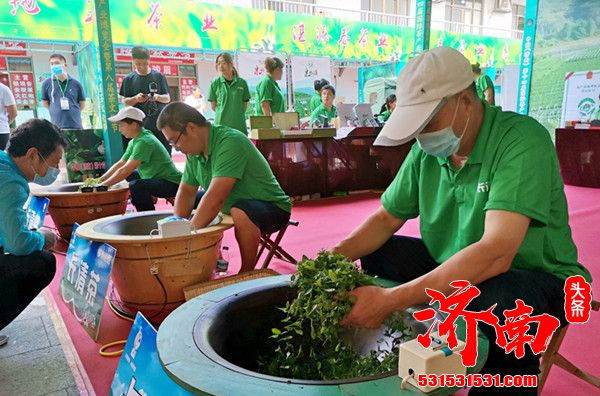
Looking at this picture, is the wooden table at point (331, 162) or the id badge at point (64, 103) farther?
the id badge at point (64, 103)

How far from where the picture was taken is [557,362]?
1823 mm

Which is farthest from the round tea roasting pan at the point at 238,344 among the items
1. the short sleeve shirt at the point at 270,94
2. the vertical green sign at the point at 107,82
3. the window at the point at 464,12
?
the window at the point at 464,12

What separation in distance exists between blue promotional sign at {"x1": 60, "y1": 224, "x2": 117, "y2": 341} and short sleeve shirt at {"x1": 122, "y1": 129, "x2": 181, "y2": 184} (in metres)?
1.50

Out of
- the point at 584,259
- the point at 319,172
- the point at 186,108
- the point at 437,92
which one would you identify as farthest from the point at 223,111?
the point at 437,92

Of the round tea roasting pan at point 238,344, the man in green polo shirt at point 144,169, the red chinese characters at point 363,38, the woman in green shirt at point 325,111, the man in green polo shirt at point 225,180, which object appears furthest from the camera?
the red chinese characters at point 363,38

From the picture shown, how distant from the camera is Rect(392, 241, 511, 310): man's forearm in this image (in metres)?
1.30

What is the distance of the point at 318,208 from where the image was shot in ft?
19.5

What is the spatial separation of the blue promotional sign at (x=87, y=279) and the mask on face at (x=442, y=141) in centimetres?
170

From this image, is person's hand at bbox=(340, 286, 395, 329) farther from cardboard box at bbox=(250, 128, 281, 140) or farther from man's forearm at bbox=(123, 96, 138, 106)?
man's forearm at bbox=(123, 96, 138, 106)

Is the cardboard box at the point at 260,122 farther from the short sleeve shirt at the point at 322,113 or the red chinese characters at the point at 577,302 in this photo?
the red chinese characters at the point at 577,302

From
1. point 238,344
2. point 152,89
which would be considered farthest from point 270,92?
point 238,344

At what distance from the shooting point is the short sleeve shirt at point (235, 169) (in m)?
2.87

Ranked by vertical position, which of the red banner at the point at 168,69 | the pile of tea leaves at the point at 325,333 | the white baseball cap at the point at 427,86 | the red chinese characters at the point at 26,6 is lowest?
the pile of tea leaves at the point at 325,333

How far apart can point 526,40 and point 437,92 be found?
8701 mm
